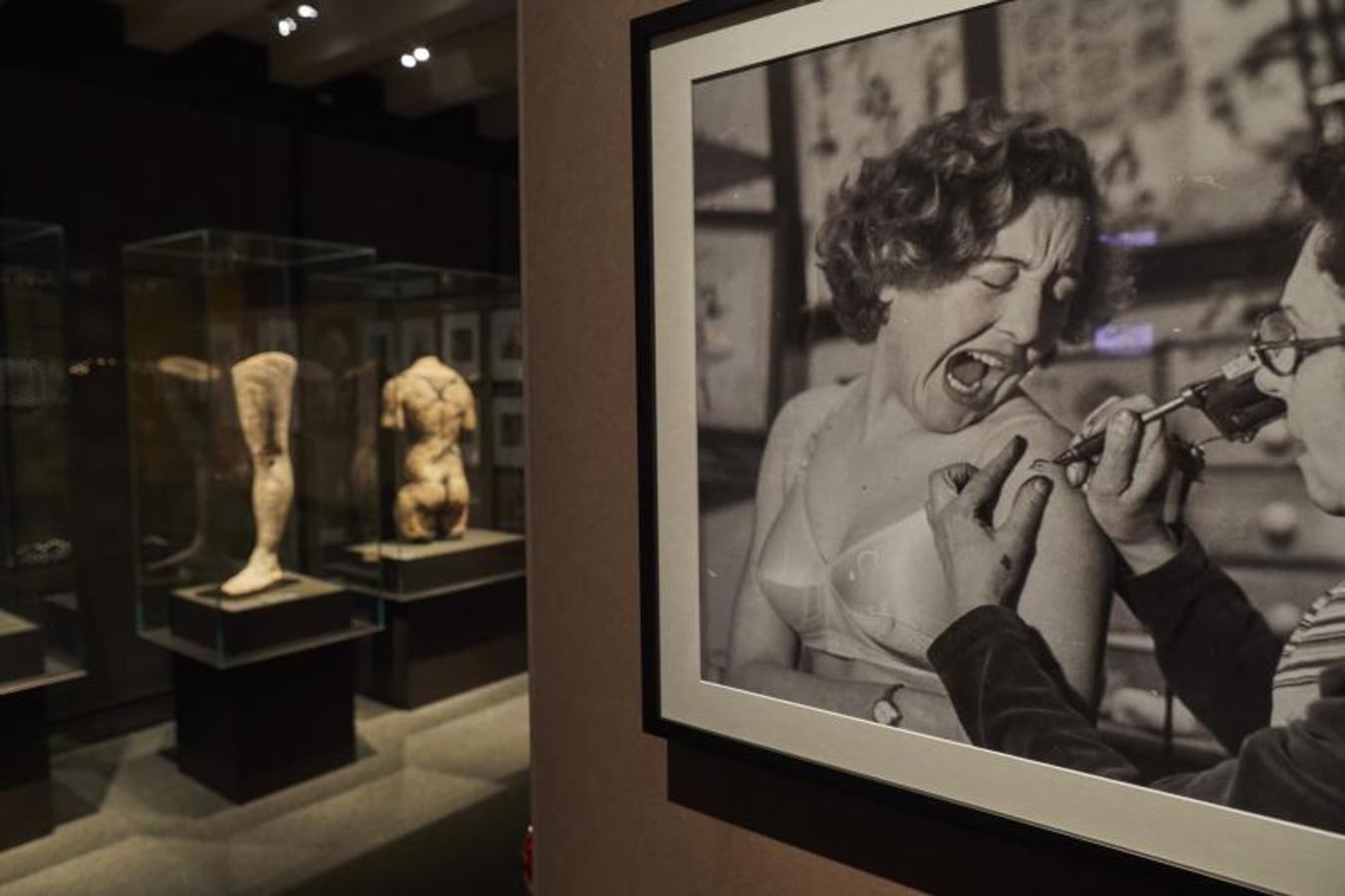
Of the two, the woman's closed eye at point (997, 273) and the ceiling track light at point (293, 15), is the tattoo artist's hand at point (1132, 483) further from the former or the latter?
the ceiling track light at point (293, 15)

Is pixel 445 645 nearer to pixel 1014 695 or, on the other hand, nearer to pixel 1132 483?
pixel 1014 695

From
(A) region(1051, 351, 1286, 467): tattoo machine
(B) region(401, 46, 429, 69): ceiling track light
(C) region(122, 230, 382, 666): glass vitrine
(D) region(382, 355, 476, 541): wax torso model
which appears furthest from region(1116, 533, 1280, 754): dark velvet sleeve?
(D) region(382, 355, 476, 541): wax torso model

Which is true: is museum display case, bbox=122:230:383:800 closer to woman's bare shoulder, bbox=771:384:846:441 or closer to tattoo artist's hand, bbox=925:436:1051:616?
woman's bare shoulder, bbox=771:384:846:441

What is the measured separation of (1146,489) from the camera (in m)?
0.86

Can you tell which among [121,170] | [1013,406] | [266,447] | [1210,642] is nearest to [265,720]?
[266,447]

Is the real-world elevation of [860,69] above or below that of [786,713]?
above

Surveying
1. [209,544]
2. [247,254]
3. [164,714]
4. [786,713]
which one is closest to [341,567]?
[209,544]

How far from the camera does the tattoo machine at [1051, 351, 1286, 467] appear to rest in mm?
804

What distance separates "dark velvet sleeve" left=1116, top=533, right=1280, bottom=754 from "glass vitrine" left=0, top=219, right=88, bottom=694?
3807 mm

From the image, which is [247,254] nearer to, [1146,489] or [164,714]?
[164,714]

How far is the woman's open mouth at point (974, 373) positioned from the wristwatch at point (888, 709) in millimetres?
329

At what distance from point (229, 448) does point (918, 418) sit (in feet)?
12.2

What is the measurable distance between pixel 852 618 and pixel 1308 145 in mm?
627

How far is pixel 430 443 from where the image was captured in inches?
204
